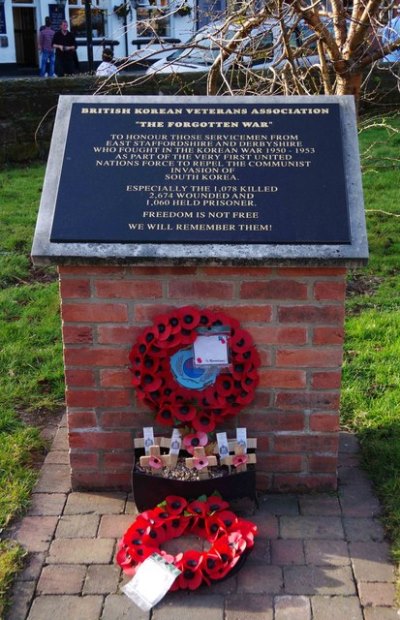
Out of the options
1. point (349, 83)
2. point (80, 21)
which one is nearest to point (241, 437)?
point (349, 83)

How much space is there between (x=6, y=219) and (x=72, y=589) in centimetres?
544

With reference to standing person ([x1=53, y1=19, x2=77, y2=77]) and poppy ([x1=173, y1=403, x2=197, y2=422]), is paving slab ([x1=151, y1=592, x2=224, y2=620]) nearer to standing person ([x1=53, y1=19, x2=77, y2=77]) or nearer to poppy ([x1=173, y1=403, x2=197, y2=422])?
poppy ([x1=173, y1=403, x2=197, y2=422])

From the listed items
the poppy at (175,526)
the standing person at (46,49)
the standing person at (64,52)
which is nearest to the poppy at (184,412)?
the poppy at (175,526)

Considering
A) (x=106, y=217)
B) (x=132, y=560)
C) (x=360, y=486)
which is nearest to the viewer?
(x=132, y=560)

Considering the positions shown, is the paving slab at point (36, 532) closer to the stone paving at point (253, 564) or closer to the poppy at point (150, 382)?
the stone paving at point (253, 564)

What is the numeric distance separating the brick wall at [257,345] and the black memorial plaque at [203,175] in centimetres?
16

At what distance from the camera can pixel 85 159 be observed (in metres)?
3.22

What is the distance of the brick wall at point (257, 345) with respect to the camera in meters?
3.10

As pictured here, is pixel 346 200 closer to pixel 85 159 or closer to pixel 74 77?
pixel 85 159

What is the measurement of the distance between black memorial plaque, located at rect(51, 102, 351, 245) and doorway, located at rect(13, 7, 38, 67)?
2221 cm

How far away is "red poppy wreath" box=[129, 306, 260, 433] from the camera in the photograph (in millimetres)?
3119

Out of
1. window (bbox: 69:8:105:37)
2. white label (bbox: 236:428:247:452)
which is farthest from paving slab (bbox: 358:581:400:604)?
window (bbox: 69:8:105:37)

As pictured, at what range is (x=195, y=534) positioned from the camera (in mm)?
3104

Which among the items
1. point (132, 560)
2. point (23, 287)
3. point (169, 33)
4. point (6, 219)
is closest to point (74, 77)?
point (6, 219)
